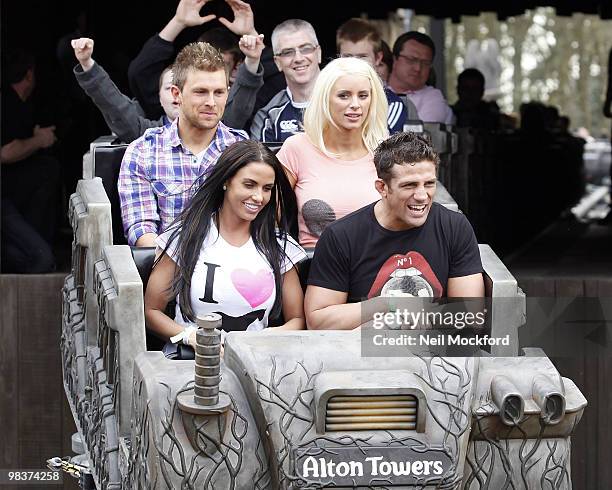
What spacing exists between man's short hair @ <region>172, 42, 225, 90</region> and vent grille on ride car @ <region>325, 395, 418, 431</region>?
2.11 m

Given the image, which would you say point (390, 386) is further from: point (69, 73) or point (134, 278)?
point (69, 73)

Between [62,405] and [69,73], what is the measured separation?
2.81m

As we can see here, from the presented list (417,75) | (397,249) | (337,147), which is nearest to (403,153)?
(397,249)

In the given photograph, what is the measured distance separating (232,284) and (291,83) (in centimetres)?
171

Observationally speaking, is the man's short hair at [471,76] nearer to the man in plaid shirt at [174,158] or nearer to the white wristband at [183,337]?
the man in plaid shirt at [174,158]

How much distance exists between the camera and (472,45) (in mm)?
28750

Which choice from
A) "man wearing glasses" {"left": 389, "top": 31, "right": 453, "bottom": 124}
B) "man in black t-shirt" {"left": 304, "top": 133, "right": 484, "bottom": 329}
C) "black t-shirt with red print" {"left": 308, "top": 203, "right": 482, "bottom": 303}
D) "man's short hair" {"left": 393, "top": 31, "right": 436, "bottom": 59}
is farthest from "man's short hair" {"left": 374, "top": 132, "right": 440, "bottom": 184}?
"man's short hair" {"left": 393, "top": 31, "right": 436, "bottom": 59}

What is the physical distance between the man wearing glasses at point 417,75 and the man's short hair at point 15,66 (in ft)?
6.48

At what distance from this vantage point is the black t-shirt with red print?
16.6 feet

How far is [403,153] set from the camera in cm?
504

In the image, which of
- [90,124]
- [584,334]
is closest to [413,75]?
[584,334]

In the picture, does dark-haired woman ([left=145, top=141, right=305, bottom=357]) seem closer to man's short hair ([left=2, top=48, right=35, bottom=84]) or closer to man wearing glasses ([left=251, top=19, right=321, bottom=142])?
man wearing glasses ([left=251, top=19, right=321, bottom=142])

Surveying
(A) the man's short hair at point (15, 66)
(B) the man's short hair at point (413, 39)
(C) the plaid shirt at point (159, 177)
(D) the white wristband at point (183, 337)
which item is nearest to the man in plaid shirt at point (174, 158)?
(C) the plaid shirt at point (159, 177)

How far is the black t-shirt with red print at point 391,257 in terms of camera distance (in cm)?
507
